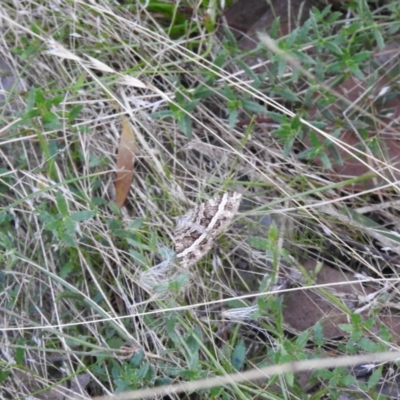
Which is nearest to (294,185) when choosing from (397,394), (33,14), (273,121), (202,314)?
(273,121)

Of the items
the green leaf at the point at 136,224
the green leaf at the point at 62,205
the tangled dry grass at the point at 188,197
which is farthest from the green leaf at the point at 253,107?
the green leaf at the point at 62,205

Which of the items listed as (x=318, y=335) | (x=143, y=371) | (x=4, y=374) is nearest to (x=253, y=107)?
(x=318, y=335)

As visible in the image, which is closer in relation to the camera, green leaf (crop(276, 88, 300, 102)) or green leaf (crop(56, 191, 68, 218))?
green leaf (crop(56, 191, 68, 218))

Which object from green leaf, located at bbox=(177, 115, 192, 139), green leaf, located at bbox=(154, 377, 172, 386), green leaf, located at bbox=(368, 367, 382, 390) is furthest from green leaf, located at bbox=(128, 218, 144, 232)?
green leaf, located at bbox=(368, 367, 382, 390)

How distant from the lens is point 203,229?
6.48 feet

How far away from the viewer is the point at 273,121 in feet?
7.35

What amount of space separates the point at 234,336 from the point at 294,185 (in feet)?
1.68

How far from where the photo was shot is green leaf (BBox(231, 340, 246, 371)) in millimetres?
1883

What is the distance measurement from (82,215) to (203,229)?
0.35 m

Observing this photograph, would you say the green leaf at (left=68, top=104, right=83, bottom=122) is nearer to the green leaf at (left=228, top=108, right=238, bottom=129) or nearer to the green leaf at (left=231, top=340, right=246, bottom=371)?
the green leaf at (left=228, top=108, right=238, bottom=129)

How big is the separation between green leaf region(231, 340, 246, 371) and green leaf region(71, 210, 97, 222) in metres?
0.56

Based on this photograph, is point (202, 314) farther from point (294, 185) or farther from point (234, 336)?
point (294, 185)

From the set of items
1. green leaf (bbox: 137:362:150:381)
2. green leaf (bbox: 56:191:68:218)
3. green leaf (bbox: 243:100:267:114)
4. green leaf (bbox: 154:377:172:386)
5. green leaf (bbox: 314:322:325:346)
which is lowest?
green leaf (bbox: 154:377:172:386)

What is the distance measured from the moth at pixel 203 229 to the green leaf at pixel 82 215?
0.26m
